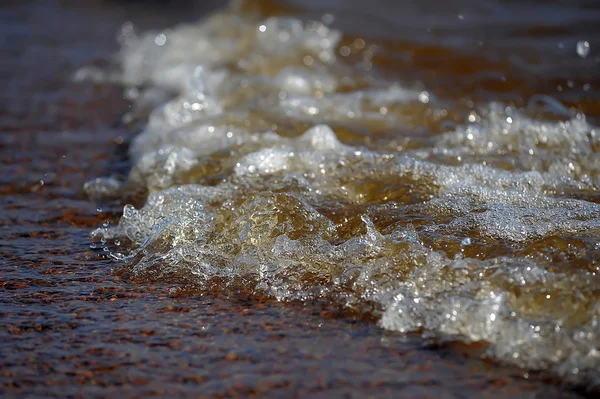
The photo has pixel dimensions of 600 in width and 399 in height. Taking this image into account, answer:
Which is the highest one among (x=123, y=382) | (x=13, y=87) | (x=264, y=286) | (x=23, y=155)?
(x=13, y=87)

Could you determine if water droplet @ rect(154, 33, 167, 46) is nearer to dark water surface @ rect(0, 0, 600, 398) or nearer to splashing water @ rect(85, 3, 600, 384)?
dark water surface @ rect(0, 0, 600, 398)

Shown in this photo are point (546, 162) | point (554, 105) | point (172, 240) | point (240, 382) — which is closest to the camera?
point (240, 382)

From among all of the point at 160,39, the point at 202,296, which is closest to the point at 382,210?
the point at 202,296

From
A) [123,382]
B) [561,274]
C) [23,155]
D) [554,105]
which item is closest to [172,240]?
[123,382]

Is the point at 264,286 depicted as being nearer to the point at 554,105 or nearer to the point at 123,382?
the point at 123,382

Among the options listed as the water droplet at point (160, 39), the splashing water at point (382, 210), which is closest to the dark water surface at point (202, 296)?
the splashing water at point (382, 210)

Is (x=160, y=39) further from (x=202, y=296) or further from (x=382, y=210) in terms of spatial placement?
(x=202, y=296)

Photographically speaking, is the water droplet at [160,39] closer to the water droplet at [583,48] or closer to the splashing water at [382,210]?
the splashing water at [382,210]
